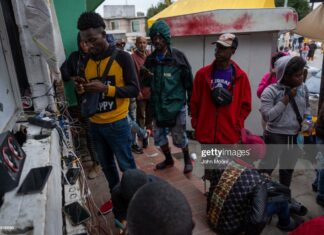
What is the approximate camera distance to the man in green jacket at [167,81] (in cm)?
312

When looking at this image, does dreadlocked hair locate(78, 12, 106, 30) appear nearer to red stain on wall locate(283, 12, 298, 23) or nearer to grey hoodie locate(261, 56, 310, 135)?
grey hoodie locate(261, 56, 310, 135)

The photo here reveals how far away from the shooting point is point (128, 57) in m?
2.37

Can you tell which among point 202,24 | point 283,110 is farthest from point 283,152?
point 202,24

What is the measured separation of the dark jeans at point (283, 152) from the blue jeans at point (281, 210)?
0.45 m

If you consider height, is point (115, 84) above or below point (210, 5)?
below

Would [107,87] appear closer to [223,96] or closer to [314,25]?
[223,96]

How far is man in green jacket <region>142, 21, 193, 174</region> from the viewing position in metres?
3.12

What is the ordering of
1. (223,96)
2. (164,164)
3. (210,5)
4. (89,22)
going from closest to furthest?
(89,22)
(223,96)
(164,164)
(210,5)

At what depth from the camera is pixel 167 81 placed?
320cm

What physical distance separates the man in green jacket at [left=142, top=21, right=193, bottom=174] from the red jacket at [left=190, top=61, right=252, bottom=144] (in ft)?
0.91

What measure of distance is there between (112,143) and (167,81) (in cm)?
107

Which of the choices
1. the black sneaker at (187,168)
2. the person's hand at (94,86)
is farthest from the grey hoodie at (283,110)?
the person's hand at (94,86)

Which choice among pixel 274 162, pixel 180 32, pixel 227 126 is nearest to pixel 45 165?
pixel 227 126

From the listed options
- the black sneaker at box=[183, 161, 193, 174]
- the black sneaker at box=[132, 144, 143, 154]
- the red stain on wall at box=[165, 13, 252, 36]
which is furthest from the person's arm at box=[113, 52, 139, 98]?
the red stain on wall at box=[165, 13, 252, 36]
